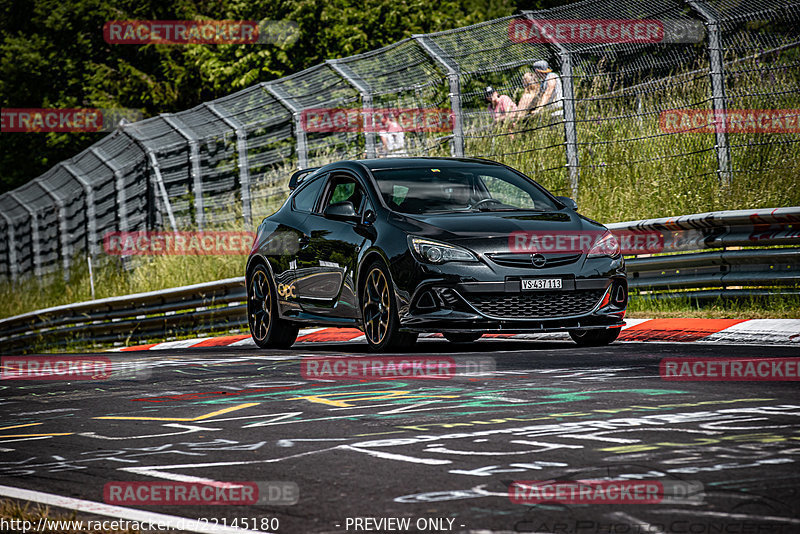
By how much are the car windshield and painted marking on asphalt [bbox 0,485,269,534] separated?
5.68 m

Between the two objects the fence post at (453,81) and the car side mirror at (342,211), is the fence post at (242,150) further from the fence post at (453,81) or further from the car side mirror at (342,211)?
the car side mirror at (342,211)

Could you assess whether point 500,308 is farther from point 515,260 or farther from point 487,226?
point 487,226

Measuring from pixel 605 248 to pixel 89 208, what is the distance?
16588 mm

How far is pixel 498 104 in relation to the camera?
17.1 m

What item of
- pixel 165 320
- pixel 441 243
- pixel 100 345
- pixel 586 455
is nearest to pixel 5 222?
pixel 100 345

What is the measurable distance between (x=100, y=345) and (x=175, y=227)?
3926 millimetres

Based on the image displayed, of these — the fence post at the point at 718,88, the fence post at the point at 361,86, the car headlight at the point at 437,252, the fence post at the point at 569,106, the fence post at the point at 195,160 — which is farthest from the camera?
the fence post at the point at 195,160

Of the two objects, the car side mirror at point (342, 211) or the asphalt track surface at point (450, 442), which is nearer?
the asphalt track surface at point (450, 442)

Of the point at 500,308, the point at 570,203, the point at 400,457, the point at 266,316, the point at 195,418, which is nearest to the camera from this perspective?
the point at 400,457

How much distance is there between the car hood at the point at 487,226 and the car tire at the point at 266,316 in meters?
2.39

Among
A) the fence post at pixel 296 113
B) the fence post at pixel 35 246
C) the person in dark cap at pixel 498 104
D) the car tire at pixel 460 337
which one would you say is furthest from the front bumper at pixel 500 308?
the fence post at pixel 35 246

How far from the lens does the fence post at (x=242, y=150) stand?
1992 cm

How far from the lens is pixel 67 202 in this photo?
25.5 metres

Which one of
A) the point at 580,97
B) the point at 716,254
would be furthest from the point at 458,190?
the point at 580,97
